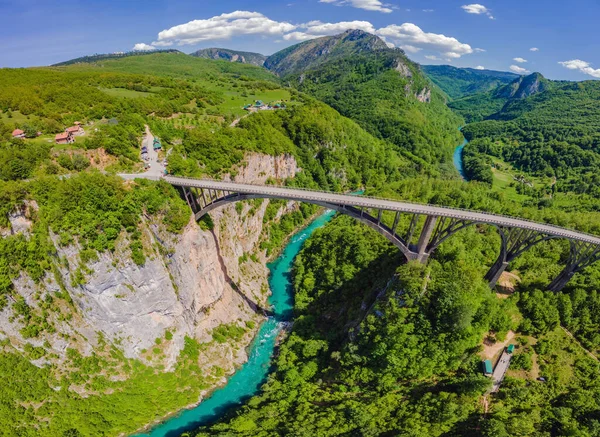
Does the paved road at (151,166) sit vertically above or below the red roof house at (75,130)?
below

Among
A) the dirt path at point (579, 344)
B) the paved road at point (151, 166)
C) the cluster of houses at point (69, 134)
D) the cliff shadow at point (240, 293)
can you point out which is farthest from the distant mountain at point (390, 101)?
the cluster of houses at point (69, 134)

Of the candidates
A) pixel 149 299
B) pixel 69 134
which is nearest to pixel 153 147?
pixel 69 134

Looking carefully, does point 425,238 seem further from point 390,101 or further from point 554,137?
point 554,137

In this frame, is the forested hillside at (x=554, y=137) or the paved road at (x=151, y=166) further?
the forested hillside at (x=554, y=137)

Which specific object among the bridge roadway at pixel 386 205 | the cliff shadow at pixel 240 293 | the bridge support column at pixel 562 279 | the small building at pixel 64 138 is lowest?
the cliff shadow at pixel 240 293

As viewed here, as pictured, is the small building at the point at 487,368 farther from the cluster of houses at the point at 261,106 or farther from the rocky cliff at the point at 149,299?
the cluster of houses at the point at 261,106

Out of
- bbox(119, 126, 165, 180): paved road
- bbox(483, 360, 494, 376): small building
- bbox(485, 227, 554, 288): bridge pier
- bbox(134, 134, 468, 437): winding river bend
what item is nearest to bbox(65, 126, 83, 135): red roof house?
bbox(119, 126, 165, 180): paved road

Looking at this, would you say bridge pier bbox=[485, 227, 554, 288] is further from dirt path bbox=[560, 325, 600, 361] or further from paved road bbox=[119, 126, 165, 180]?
paved road bbox=[119, 126, 165, 180]
